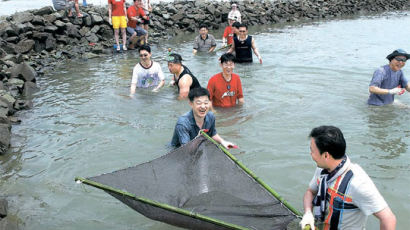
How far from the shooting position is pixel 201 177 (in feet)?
Result: 14.9

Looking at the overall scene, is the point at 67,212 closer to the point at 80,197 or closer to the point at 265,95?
the point at 80,197

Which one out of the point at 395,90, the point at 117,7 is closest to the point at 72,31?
the point at 117,7

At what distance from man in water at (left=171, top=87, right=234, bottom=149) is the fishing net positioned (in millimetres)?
578

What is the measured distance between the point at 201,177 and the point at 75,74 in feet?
32.6

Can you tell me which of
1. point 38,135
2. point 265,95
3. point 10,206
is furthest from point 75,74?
point 10,206

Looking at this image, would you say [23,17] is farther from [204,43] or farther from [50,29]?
[204,43]

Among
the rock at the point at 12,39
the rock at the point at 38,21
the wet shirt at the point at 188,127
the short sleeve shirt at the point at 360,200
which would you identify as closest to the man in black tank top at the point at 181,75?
the wet shirt at the point at 188,127

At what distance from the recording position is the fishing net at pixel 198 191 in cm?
366

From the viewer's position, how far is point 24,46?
50.2 ft

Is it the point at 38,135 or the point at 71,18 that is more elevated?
the point at 71,18

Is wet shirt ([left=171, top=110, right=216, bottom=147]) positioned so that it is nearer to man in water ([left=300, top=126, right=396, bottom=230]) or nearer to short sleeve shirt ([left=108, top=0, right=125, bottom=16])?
man in water ([left=300, top=126, right=396, bottom=230])

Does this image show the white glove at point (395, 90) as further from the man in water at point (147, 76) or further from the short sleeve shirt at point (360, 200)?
the man in water at point (147, 76)

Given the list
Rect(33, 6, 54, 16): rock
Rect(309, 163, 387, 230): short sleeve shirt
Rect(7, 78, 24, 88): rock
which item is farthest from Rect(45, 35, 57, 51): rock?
Rect(309, 163, 387, 230): short sleeve shirt

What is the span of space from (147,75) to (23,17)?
9737 millimetres
